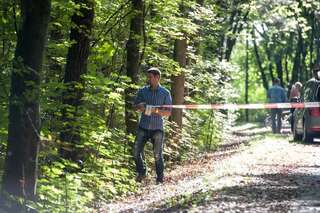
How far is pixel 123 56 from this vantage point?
15.4 m

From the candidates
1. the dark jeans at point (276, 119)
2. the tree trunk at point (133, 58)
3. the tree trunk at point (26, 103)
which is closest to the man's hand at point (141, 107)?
the tree trunk at point (133, 58)

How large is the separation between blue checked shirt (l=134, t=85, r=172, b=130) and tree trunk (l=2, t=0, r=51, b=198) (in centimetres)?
408

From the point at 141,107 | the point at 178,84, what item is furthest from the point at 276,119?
the point at 141,107

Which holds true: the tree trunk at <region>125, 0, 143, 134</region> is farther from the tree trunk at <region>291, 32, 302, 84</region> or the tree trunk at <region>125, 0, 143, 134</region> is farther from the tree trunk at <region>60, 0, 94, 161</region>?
the tree trunk at <region>291, 32, 302, 84</region>

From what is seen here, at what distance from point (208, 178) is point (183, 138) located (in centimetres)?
595

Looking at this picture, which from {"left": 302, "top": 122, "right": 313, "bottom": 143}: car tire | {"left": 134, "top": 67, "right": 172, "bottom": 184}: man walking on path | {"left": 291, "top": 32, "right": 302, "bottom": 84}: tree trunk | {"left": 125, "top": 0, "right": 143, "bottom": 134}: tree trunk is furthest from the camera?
{"left": 291, "top": 32, "right": 302, "bottom": 84}: tree trunk

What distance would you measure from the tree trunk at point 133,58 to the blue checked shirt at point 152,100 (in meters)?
1.13

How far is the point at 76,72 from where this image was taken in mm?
11828

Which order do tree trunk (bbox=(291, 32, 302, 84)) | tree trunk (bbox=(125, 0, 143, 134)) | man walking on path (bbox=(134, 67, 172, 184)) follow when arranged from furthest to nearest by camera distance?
tree trunk (bbox=(291, 32, 302, 84)) < tree trunk (bbox=(125, 0, 143, 134)) < man walking on path (bbox=(134, 67, 172, 184))

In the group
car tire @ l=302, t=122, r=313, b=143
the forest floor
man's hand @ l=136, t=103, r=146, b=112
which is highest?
man's hand @ l=136, t=103, r=146, b=112

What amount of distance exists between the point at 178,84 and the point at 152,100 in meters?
5.73

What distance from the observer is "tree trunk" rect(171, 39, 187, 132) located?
1820 cm

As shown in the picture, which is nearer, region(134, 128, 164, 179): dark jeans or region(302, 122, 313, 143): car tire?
region(134, 128, 164, 179): dark jeans

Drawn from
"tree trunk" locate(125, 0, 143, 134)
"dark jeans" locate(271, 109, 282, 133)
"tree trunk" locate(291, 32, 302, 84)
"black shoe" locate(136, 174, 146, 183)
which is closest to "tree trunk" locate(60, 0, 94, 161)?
"black shoe" locate(136, 174, 146, 183)
